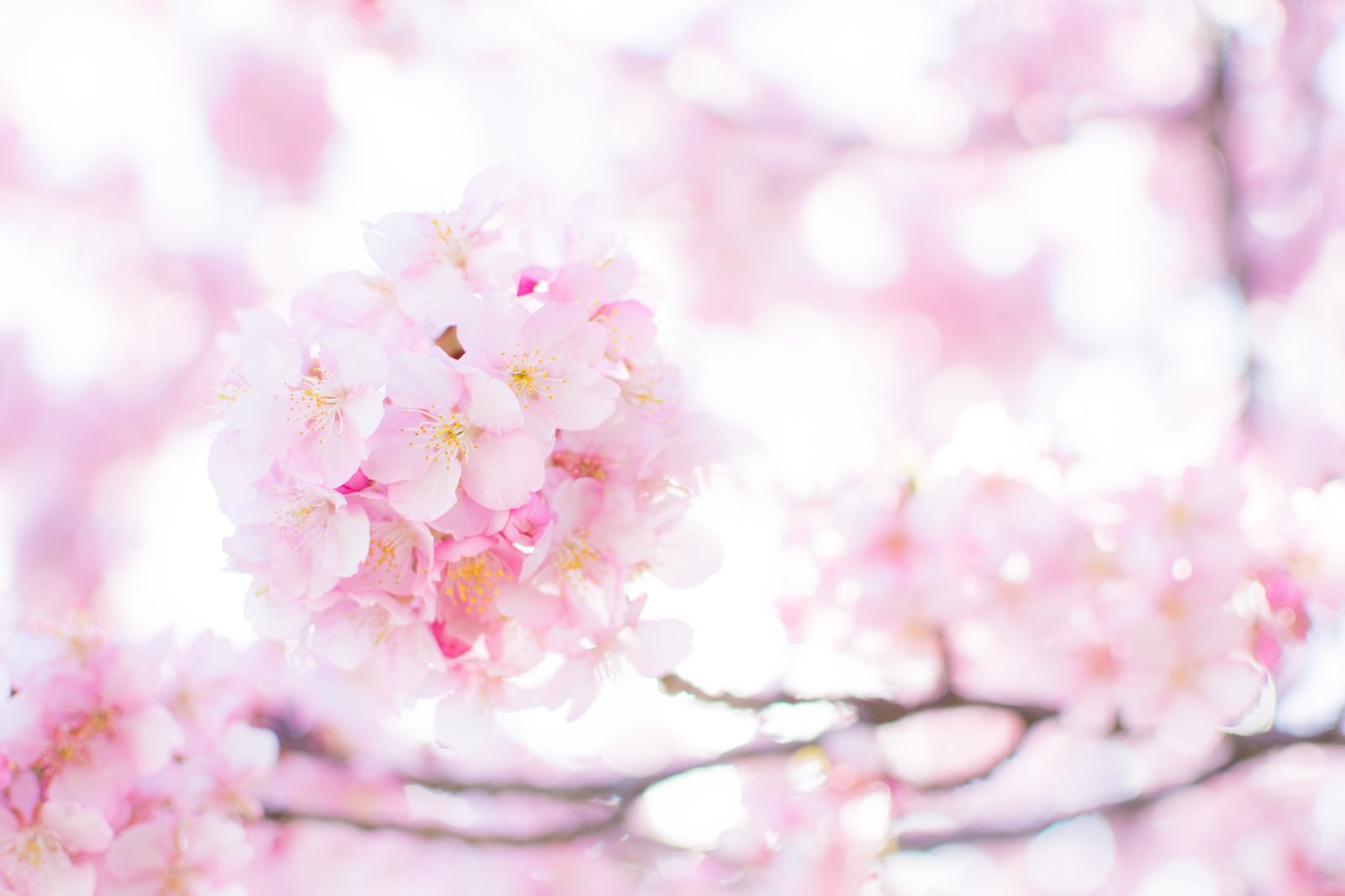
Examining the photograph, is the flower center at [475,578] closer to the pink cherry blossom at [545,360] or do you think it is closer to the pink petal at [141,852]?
the pink cherry blossom at [545,360]

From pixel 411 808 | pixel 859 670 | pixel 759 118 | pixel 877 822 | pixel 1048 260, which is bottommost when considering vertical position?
pixel 411 808

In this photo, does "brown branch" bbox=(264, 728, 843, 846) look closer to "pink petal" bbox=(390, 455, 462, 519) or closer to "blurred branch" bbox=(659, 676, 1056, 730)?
"blurred branch" bbox=(659, 676, 1056, 730)

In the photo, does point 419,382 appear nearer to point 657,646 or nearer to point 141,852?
point 657,646

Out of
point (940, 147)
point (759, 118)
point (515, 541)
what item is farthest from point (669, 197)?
A: point (515, 541)

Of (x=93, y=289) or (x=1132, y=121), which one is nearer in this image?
(x=1132, y=121)

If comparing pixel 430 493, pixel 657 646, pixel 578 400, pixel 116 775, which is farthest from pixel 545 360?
pixel 116 775

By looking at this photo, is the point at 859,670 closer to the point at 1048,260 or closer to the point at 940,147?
the point at 940,147

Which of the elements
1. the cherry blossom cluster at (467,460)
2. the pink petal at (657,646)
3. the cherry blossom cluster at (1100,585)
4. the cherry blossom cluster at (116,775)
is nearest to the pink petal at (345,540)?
the cherry blossom cluster at (467,460)
